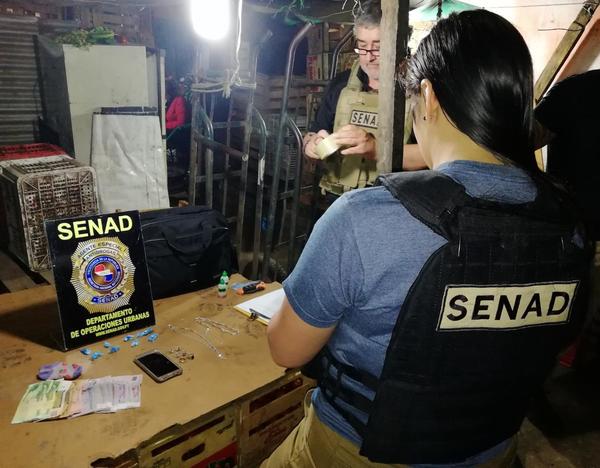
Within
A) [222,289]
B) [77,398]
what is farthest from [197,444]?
[222,289]

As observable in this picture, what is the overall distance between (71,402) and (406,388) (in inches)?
47.9

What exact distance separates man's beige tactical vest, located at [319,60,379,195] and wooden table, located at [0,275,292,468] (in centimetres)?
128

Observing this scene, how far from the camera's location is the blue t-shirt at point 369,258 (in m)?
0.94

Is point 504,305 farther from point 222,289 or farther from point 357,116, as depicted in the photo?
point 357,116

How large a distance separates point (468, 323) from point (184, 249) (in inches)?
68.8

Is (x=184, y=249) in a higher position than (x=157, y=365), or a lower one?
higher

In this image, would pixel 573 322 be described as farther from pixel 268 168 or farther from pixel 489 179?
pixel 268 168

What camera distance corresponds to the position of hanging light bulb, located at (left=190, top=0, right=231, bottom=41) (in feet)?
8.54

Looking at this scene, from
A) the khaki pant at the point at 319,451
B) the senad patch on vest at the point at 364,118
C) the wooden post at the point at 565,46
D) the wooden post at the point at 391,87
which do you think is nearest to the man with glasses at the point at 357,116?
the senad patch on vest at the point at 364,118

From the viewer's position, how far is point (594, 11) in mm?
3623

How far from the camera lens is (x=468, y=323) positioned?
1.00m

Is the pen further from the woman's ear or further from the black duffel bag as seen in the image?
the woman's ear

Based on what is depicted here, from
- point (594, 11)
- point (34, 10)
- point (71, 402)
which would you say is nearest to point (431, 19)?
point (594, 11)

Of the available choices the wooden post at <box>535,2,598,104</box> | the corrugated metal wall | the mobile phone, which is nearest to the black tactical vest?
the mobile phone
